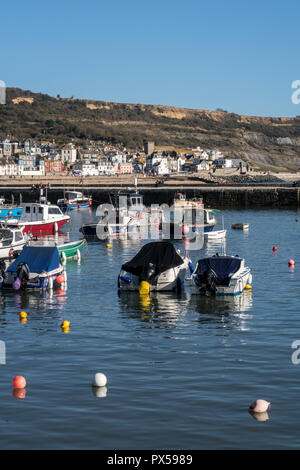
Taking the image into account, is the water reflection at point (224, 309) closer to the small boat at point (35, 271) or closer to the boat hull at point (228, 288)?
the boat hull at point (228, 288)

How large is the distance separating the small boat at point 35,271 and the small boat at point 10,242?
7151mm

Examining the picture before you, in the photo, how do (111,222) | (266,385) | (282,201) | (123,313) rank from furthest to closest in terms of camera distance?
(282,201) < (111,222) < (123,313) < (266,385)

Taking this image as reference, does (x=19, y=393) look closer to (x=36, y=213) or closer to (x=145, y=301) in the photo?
(x=145, y=301)

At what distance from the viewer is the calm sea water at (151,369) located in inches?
583

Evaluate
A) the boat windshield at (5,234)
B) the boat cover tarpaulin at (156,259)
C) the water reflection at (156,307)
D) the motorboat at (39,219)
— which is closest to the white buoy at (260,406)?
the water reflection at (156,307)

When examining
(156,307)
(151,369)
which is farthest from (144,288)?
(151,369)

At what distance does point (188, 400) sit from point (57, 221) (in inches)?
1666

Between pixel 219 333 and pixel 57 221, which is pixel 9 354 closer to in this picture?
pixel 219 333

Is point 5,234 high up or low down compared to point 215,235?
up

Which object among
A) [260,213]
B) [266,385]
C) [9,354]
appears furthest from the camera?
[260,213]

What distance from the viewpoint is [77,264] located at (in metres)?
42.3

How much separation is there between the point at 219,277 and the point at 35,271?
8.14 m

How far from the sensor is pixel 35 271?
103ft
